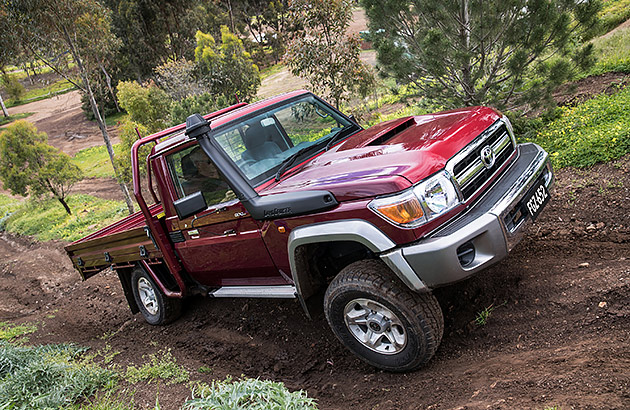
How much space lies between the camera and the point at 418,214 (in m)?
2.91

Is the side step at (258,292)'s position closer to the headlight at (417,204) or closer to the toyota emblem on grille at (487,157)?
the headlight at (417,204)

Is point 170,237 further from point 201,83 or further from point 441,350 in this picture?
point 201,83

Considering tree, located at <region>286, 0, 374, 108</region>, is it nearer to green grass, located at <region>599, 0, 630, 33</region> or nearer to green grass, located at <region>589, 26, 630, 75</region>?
green grass, located at <region>589, 26, 630, 75</region>

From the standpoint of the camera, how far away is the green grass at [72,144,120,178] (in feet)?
67.8

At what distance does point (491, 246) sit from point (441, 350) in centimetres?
102

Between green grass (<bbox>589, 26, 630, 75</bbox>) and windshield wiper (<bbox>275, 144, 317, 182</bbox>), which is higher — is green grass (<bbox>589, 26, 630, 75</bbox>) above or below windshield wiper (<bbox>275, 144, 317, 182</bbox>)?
below

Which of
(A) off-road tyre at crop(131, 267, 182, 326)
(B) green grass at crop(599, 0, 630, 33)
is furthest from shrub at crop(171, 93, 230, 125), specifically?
(B) green grass at crop(599, 0, 630, 33)

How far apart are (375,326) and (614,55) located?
7.81m

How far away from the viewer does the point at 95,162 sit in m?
23.6

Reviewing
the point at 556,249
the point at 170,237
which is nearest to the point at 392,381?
the point at 556,249

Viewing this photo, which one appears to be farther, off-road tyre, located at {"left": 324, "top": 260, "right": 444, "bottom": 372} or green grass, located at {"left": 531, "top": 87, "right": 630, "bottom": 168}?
green grass, located at {"left": 531, "top": 87, "right": 630, "bottom": 168}

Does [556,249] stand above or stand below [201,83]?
below

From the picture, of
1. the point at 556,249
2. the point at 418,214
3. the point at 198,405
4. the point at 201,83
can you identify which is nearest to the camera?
the point at 198,405

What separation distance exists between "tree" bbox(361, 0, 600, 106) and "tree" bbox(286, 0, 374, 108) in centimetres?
283
